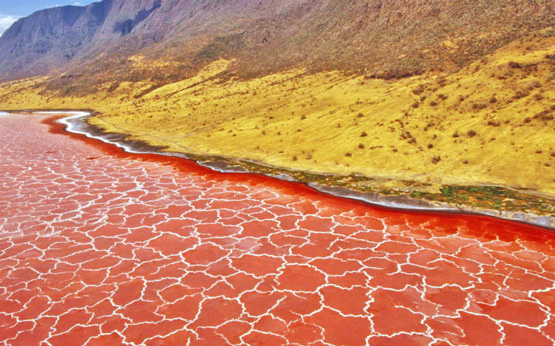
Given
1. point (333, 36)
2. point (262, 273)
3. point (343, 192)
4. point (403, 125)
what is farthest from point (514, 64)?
point (333, 36)

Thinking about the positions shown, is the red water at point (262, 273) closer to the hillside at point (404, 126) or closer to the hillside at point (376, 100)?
the hillside at point (376, 100)

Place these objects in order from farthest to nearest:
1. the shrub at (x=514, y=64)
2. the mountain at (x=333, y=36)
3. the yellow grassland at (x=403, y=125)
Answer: the mountain at (x=333, y=36) → the shrub at (x=514, y=64) → the yellow grassland at (x=403, y=125)

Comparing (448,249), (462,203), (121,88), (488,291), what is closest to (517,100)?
(462,203)

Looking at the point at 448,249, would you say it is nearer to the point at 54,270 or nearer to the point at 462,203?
the point at 462,203

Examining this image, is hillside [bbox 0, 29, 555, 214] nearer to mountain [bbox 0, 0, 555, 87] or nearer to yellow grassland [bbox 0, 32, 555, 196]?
yellow grassland [bbox 0, 32, 555, 196]

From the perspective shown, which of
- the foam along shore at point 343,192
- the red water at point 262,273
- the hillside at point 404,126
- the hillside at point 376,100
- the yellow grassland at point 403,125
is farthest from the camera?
the yellow grassland at point 403,125

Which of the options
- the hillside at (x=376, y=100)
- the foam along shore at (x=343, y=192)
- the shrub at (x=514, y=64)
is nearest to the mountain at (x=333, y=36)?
the hillside at (x=376, y=100)

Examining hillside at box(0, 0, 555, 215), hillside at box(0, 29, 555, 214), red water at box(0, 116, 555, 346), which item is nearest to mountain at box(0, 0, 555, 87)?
hillside at box(0, 0, 555, 215)
